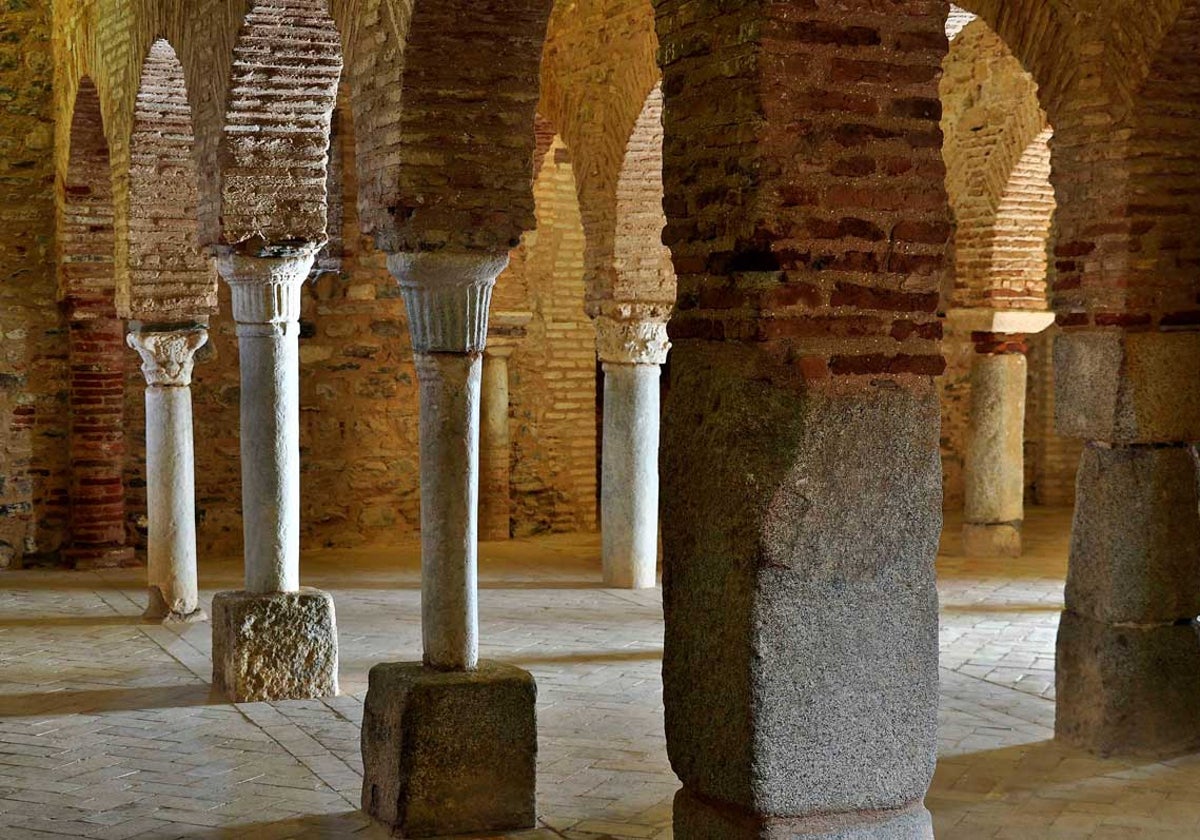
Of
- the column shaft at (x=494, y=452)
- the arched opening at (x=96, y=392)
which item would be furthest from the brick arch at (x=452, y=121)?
the column shaft at (x=494, y=452)

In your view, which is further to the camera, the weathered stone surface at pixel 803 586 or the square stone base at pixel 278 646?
the square stone base at pixel 278 646

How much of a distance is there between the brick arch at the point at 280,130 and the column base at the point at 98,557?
549 centimetres

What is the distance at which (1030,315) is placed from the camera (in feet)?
37.8

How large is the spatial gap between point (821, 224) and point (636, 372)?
6986 millimetres

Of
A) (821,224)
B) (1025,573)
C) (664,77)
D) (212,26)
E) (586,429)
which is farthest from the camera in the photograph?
(586,429)

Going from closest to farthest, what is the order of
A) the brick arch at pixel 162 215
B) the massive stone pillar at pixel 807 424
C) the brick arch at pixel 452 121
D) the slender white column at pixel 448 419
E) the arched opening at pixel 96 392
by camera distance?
1. the massive stone pillar at pixel 807 424
2. the brick arch at pixel 452 121
3. the slender white column at pixel 448 419
4. the brick arch at pixel 162 215
5. the arched opening at pixel 96 392

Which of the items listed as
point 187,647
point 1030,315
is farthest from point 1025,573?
point 187,647

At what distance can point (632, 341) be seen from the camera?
33.8 ft

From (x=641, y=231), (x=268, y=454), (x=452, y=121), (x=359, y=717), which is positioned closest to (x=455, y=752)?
(x=359, y=717)

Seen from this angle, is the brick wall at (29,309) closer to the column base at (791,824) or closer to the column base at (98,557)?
the column base at (98,557)

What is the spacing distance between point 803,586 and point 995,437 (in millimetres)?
8648

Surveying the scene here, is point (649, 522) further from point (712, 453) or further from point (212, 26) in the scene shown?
point (712, 453)

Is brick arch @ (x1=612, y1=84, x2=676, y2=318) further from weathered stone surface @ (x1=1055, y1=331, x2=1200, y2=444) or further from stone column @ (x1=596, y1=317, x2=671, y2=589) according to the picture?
weathered stone surface @ (x1=1055, y1=331, x2=1200, y2=444)

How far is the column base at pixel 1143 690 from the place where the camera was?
246 inches
